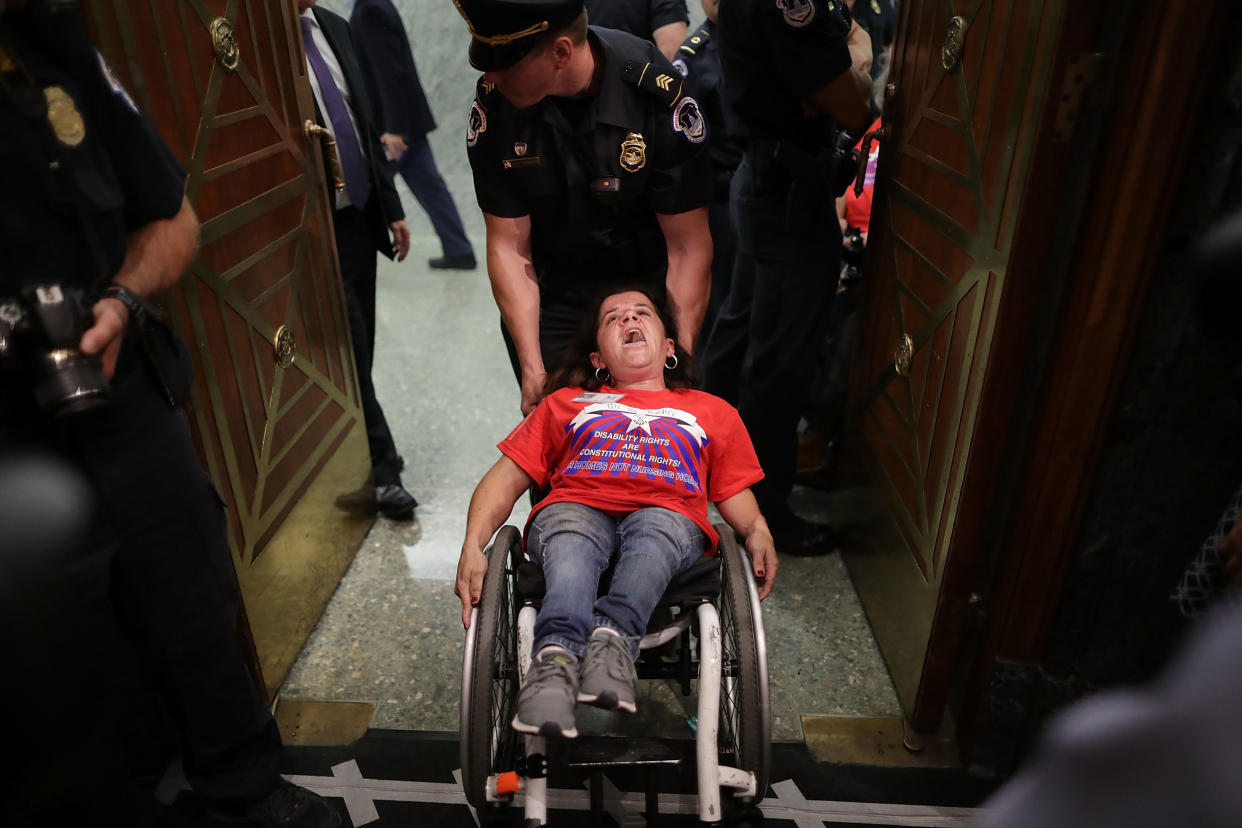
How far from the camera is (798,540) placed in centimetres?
251

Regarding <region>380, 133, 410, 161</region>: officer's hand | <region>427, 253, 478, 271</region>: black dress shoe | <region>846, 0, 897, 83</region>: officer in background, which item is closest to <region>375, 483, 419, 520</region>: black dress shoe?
<region>846, 0, 897, 83</region>: officer in background

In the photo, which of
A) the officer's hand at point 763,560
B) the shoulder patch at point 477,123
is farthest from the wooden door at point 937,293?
the shoulder patch at point 477,123

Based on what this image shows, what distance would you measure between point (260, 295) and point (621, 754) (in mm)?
1327

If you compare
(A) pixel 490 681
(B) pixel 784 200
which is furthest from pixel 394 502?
Result: (B) pixel 784 200

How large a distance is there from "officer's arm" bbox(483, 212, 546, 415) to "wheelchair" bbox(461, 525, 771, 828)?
44 cm

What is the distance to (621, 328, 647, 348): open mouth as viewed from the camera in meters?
1.74

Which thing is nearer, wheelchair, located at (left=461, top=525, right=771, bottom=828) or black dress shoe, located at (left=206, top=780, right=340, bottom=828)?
wheelchair, located at (left=461, top=525, right=771, bottom=828)

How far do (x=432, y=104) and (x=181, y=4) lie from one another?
438cm

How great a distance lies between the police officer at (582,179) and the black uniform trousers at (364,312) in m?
0.83

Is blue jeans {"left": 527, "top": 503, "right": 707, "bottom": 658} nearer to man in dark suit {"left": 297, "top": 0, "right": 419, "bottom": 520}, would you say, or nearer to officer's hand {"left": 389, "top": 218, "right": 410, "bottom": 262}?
man in dark suit {"left": 297, "top": 0, "right": 419, "bottom": 520}

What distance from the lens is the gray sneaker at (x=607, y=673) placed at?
1.26 m

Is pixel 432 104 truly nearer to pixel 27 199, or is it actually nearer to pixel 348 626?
pixel 348 626

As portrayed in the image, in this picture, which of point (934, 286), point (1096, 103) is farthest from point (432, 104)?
point (1096, 103)

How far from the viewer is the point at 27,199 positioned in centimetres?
107
